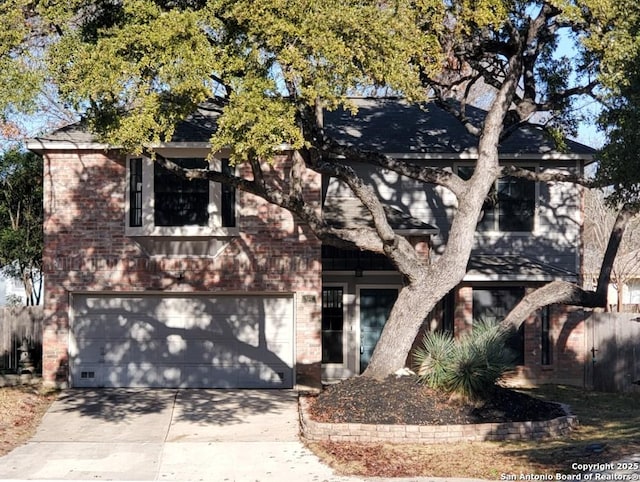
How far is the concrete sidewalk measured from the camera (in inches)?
465

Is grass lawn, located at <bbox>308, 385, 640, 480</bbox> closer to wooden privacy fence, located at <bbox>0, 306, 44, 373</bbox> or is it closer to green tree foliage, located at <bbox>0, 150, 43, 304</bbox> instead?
wooden privacy fence, located at <bbox>0, 306, 44, 373</bbox>

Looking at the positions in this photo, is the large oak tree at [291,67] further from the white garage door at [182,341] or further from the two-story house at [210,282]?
the white garage door at [182,341]

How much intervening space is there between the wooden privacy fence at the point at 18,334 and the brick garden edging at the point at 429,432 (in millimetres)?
8910

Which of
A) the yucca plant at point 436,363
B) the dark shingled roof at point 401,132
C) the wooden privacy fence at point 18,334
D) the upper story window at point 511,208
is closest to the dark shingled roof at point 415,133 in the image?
the dark shingled roof at point 401,132

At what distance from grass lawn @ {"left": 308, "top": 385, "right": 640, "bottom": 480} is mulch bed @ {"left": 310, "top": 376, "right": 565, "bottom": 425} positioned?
0.64m

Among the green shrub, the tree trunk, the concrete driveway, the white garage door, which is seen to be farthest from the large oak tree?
the white garage door

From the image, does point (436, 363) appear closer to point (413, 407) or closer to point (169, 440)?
point (413, 407)

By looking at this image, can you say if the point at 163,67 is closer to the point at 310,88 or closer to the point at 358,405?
the point at 310,88

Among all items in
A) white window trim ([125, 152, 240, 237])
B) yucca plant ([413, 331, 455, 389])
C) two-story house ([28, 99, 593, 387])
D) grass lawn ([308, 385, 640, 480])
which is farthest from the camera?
two-story house ([28, 99, 593, 387])

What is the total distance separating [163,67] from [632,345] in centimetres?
1140

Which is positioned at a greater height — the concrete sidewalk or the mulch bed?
the mulch bed

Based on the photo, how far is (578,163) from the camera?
2117 centimetres

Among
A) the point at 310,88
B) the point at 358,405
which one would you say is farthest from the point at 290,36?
the point at 358,405

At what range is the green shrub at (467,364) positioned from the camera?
1438cm
